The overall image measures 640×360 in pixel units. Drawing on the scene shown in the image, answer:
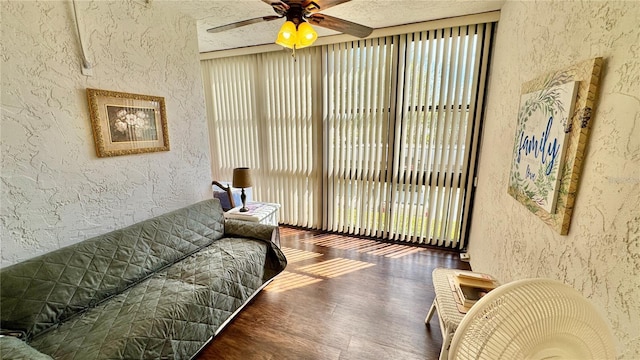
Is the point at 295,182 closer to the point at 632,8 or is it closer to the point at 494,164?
the point at 494,164

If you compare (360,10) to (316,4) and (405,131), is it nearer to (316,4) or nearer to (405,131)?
(316,4)

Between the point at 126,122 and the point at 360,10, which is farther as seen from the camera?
the point at 360,10

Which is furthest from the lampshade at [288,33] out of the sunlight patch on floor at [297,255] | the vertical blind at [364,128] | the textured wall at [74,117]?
the sunlight patch on floor at [297,255]

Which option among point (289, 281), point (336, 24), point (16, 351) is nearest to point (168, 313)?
point (16, 351)

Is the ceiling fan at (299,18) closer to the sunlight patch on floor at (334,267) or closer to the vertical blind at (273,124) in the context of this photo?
the vertical blind at (273,124)

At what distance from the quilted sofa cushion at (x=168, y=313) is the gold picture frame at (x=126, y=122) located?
Result: 1001 mm

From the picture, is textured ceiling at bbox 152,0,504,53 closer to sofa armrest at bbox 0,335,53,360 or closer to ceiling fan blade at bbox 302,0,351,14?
ceiling fan blade at bbox 302,0,351,14

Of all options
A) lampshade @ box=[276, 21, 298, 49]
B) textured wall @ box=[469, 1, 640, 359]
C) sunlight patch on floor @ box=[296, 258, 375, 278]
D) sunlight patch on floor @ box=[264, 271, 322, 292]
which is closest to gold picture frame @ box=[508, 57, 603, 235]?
textured wall @ box=[469, 1, 640, 359]

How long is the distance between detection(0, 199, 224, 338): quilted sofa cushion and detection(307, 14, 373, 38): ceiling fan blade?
1900mm

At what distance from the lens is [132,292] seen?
1605mm

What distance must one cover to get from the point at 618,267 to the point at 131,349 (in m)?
2.06

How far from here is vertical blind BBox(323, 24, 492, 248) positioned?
2625 mm

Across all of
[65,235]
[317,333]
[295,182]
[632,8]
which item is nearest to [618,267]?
[632,8]

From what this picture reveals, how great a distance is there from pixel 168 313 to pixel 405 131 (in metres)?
2.77
